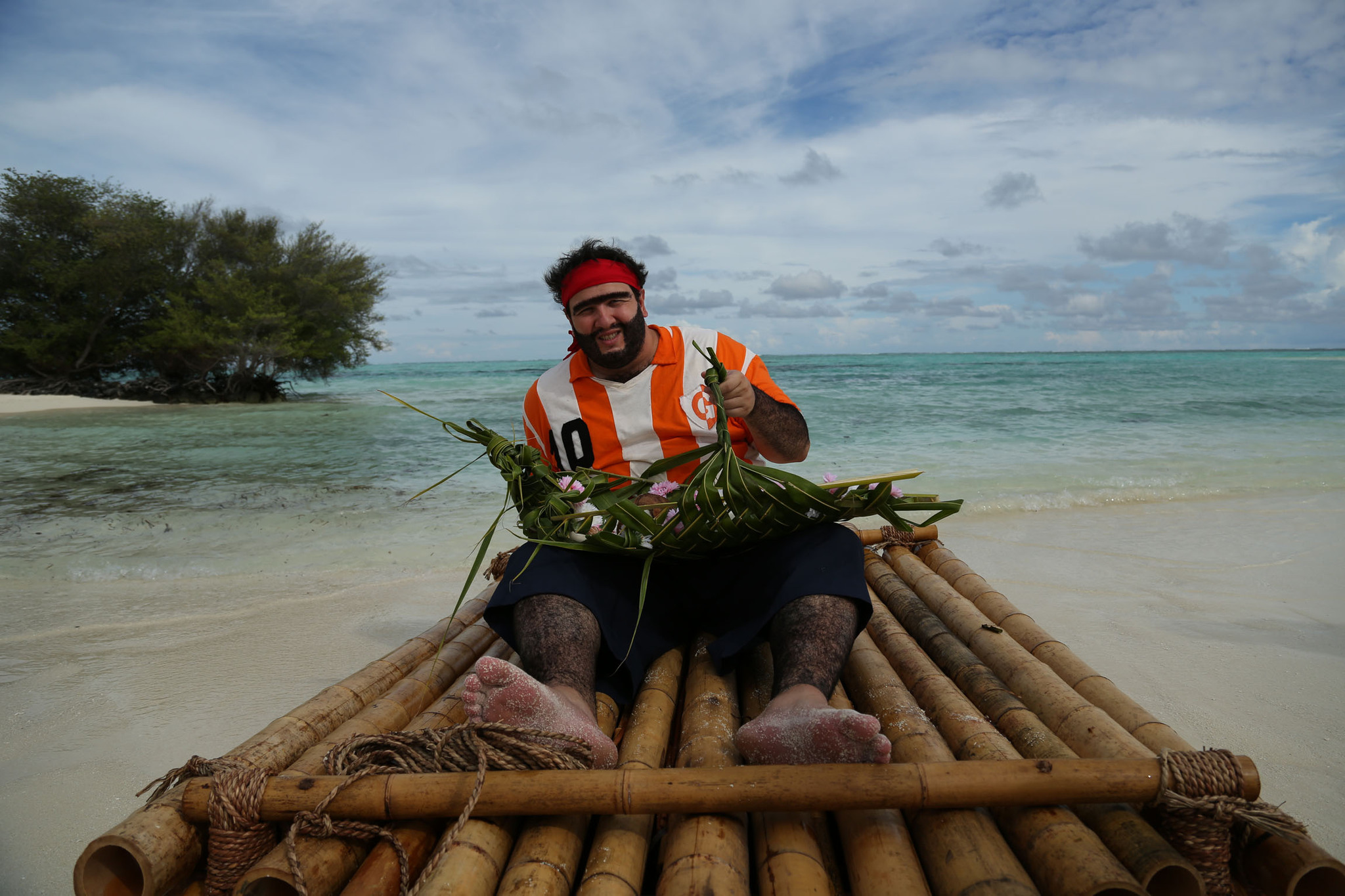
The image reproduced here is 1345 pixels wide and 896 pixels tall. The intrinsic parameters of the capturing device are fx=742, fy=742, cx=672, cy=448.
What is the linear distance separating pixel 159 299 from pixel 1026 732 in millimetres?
27664

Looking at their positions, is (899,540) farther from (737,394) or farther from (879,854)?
(879,854)

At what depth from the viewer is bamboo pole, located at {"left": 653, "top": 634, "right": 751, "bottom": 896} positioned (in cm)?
134

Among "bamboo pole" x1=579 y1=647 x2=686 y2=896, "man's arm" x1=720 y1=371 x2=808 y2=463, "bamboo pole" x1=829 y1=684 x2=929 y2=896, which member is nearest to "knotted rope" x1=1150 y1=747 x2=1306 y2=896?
"bamboo pole" x1=829 y1=684 x2=929 y2=896

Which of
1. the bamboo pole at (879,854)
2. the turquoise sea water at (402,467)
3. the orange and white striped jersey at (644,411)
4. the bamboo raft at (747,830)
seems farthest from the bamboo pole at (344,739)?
the turquoise sea water at (402,467)

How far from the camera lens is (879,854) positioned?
1416 millimetres

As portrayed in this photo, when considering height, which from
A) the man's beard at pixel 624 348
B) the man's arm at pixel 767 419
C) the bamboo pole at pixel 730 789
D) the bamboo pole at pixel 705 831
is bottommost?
the bamboo pole at pixel 705 831

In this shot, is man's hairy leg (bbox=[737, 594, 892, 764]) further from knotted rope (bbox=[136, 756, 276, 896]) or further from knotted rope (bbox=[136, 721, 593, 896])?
knotted rope (bbox=[136, 756, 276, 896])

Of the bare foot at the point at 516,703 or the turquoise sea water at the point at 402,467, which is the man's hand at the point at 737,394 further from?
the turquoise sea water at the point at 402,467

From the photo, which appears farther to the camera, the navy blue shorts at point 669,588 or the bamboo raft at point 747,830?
the navy blue shorts at point 669,588

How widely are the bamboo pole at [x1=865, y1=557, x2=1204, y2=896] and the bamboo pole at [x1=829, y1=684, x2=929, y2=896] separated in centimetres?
38

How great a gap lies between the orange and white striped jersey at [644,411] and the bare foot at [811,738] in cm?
112

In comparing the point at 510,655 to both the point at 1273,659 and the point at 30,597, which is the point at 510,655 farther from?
the point at 30,597

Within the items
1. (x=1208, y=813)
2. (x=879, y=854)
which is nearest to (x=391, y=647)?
(x=879, y=854)

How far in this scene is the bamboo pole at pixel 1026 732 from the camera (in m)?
1.36
